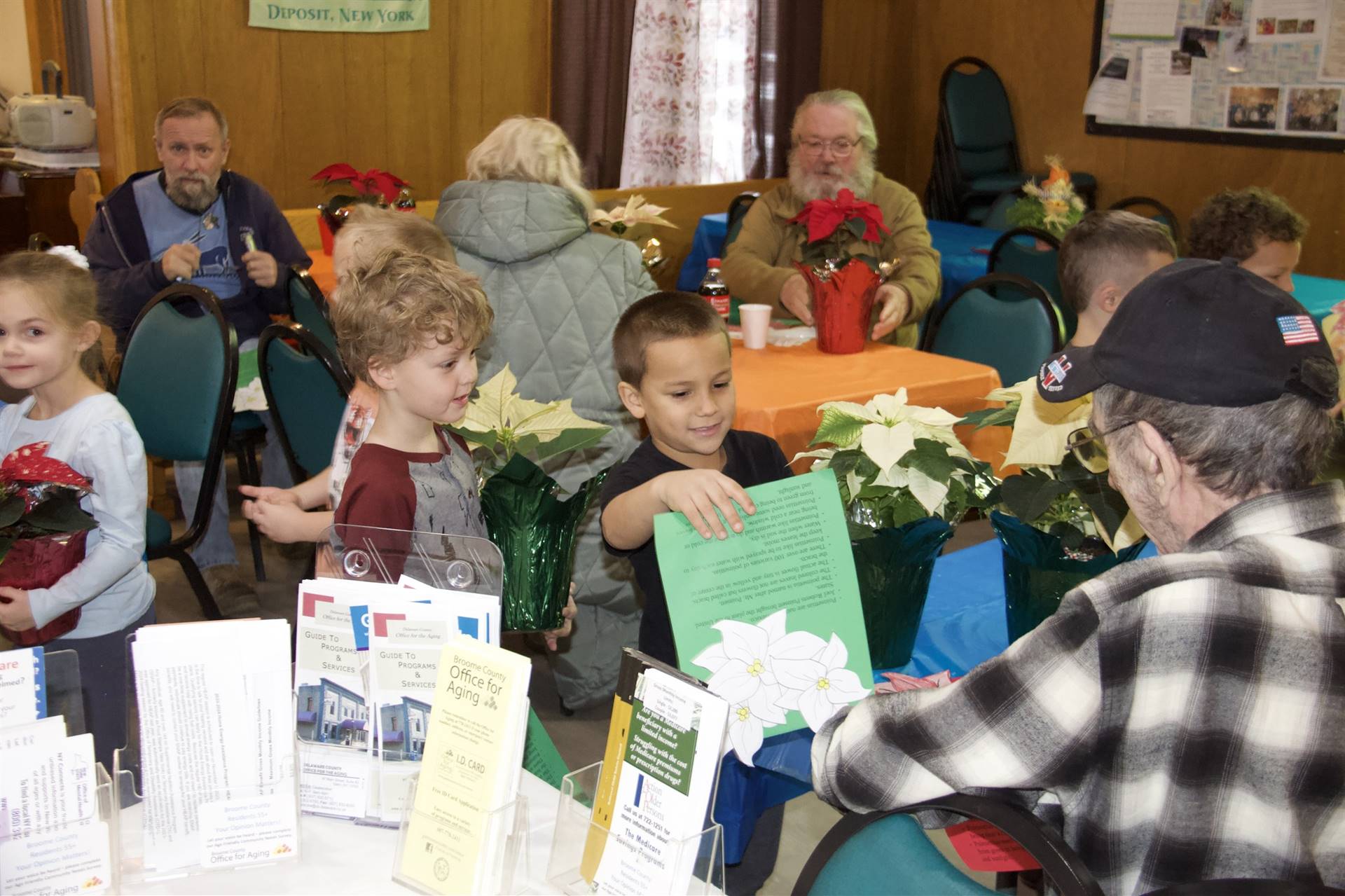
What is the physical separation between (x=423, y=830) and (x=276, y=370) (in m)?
1.93

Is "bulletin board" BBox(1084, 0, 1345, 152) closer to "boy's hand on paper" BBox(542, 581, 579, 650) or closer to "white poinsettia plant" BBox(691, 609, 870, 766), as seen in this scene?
"boy's hand on paper" BBox(542, 581, 579, 650)

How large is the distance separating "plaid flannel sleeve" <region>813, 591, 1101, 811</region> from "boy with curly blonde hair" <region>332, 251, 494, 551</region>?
0.91 meters

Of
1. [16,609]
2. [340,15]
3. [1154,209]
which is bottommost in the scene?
[16,609]

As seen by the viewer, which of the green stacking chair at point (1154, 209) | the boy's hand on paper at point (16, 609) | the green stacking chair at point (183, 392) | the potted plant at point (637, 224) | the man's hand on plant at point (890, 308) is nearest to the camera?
the boy's hand on paper at point (16, 609)

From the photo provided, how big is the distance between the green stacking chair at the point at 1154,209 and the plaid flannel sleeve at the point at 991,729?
14.0ft

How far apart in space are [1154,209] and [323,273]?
4726 millimetres

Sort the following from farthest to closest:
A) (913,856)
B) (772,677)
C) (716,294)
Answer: (716,294), (772,677), (913,856)

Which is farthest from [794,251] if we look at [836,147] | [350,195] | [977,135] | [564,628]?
[977,135]

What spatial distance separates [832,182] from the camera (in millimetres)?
3975

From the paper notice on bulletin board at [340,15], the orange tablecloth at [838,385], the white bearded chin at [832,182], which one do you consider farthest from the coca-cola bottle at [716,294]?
the paper notice on bulletin board at [340,15]

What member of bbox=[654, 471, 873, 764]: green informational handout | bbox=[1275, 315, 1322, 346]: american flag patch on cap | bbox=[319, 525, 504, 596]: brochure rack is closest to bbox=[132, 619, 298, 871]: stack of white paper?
bbox=[319, 525, 504, 596]: brochure rack

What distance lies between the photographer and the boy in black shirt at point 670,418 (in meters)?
1.80

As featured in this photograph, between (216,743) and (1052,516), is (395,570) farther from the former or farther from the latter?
(1052,516)

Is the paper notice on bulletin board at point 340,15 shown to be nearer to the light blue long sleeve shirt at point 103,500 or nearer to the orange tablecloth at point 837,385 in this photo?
the orange tablecloth at point 837,385
